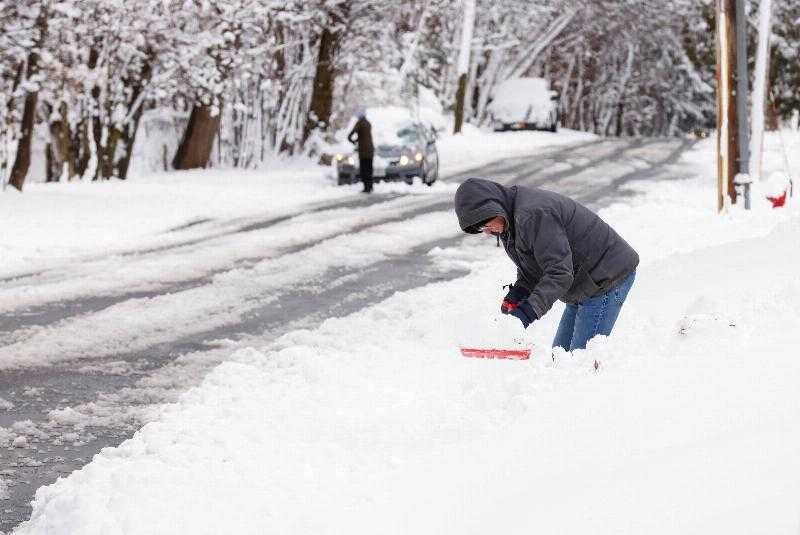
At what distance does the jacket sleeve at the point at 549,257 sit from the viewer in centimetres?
525

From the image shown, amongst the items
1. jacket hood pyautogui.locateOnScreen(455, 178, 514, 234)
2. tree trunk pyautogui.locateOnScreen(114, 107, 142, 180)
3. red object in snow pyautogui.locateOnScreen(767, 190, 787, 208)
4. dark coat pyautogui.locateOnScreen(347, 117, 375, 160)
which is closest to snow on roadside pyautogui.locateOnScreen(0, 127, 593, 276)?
tree trunk pyautogui.locateOnScreen(114, 107, 142, 180)

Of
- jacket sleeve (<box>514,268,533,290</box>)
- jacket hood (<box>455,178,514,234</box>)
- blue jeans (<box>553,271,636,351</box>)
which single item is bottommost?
blue jeans (<box>553,271,636,351</box>)

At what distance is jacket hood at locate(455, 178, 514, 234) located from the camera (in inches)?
197

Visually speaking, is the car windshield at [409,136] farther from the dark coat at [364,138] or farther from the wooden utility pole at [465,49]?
the wooden utility pole at [465,49]

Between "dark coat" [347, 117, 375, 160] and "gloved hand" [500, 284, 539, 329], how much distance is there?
48.8 feet

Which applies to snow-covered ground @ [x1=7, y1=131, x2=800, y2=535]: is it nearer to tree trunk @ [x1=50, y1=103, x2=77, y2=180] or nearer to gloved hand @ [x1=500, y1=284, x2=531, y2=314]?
gloved hand @ [x1=500, y1=284, x2=531, y2=314]

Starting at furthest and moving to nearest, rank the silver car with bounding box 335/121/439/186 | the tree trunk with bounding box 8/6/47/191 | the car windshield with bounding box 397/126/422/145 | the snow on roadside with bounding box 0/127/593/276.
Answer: the car windshield with bounding box 397/126/422/145 → the silver car with bounding box 335/121/439/186 → the tree trunk with bounding box 8/6/47/191 → the snow on roadside with bounding box 0/127/593/276

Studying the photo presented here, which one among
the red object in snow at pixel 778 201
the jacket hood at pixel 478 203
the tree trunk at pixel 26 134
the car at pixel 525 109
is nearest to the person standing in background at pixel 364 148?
the tree trunk at pixel 26 134

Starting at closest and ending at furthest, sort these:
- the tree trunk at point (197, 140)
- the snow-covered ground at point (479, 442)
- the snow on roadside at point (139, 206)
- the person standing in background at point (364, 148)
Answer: the snow-covered ground at point (479, 442) → the snow on roadside at point (139, 206) → the person standing in background at point (364, 148) → the tree trunk at point (197, 140)

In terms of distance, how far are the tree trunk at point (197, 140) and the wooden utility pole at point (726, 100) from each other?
13.4 m

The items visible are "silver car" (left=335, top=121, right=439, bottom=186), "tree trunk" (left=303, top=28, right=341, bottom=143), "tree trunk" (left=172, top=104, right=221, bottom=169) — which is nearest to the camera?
"silver car" (left=335, top=121, right=439, bottom=186)

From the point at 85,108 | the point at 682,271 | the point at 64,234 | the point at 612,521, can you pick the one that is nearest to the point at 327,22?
the point at 85,108

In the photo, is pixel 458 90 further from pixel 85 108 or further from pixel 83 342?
pixel 83 342

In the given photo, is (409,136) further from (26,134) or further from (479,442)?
(479,442)
